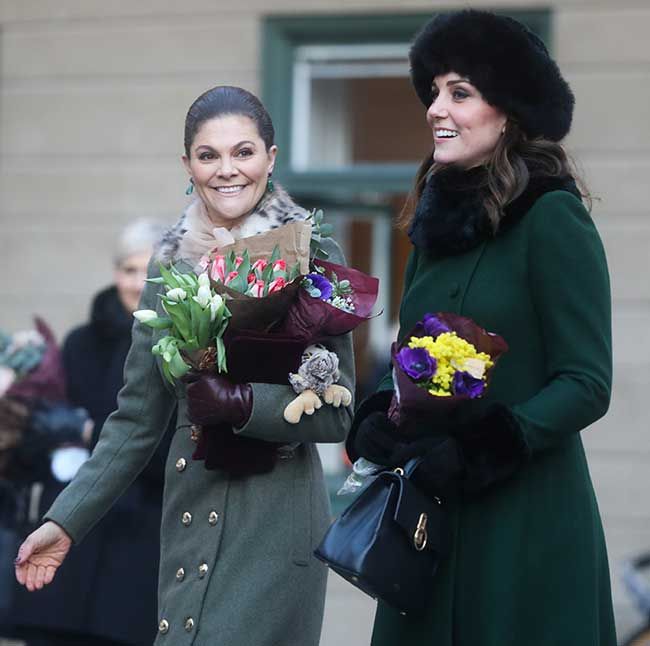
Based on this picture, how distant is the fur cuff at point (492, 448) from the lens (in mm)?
2979

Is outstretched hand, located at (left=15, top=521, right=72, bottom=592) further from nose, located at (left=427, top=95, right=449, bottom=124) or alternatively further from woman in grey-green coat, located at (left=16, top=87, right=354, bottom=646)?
nose, located at (left=427, top=95, right=449, bottom=124)

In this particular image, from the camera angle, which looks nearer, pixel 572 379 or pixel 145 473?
pixel 572 379

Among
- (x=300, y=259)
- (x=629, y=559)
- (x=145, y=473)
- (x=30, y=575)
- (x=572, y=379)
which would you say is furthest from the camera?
(x=629, y=559)

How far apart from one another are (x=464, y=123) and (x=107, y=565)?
7.82 ft

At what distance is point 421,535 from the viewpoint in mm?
2996

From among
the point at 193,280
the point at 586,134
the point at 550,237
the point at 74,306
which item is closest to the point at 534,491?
the point at 550,237

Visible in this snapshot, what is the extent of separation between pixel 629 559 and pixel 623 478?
447 mm

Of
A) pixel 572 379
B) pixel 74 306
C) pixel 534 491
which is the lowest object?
pixel 74 306

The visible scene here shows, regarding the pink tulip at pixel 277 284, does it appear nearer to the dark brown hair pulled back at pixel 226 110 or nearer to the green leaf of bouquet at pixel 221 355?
the green leaf of bouquet at pixel 221 355

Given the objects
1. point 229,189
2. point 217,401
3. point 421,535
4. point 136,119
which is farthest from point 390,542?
point 136,119

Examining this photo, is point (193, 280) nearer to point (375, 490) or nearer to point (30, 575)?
point (375, 490)

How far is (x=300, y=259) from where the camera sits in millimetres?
3287

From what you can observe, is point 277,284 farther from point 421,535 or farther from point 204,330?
point 421,535

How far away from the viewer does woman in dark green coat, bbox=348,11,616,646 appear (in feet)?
9.94
